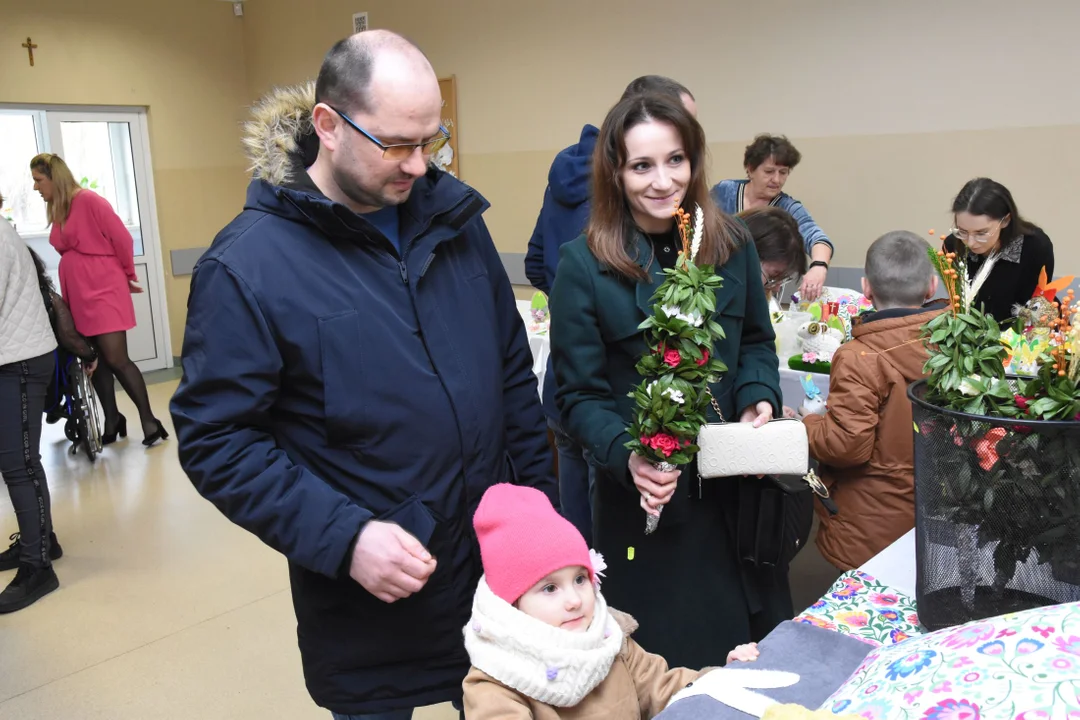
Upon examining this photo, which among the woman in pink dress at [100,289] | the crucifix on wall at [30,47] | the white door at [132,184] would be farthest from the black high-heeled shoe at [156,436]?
the crucifix on wall at [30,47]

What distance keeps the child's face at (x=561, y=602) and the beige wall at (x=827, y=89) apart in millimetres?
3874

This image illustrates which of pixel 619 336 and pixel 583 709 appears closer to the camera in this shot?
pixel 583 709

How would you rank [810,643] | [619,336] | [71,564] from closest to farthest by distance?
1. [810,643]
2. [619,336]
3. [71,564]

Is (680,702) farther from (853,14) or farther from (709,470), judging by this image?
(853,14)

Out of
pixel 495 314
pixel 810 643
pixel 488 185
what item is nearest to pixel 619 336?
pixel 495 314

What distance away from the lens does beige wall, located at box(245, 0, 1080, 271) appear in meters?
4.18

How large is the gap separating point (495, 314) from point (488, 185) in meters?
5.12

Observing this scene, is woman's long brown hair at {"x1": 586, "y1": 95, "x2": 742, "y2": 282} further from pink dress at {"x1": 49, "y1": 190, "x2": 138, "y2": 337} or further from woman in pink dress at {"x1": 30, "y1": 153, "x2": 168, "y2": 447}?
pink dress at {"x1": 49, "y1": 190, "x2": 138, "y2": 337}

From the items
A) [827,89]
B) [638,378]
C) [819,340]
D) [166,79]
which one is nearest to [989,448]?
[638,378]

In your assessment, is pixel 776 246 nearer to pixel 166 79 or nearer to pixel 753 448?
pixel 753 448

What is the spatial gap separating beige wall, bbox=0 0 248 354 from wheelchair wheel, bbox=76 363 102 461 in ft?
8.44

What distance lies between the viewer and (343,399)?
1.45 m

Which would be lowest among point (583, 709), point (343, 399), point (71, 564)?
point (71, 564)

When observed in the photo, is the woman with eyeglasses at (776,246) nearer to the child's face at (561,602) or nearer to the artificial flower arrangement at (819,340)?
the artificial flower arrangement at (819,340)
